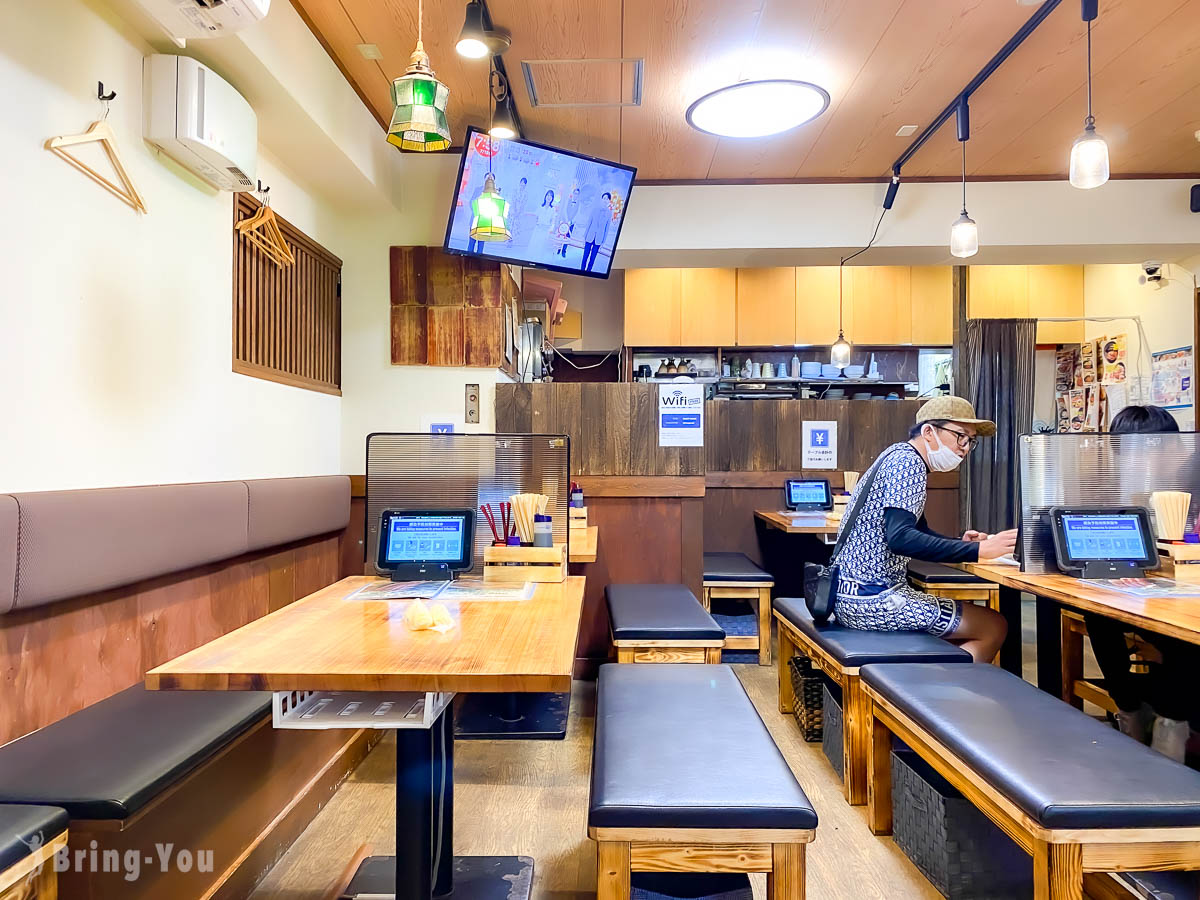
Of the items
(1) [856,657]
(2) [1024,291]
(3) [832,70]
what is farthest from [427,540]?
(2) [1024,291]

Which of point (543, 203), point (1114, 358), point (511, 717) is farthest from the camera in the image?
point (1114, 358)

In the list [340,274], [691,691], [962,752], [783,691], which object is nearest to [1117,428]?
[783,691]

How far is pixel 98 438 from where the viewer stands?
1.90 meters

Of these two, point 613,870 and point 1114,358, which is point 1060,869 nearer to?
point 613,870

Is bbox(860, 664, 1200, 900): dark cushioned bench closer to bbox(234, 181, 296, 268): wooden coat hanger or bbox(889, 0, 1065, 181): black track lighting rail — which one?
bbox(889, 0, 1065, 181): black track lighting rail

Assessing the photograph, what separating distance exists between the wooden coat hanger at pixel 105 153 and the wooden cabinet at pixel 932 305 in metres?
6.32

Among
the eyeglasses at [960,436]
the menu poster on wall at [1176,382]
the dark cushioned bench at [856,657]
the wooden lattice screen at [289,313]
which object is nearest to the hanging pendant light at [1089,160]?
the eyeglasses at [960,436]

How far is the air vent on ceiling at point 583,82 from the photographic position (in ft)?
9.92

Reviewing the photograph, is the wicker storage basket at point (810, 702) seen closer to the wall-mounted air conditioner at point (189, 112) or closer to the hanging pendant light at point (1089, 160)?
the hanging pendant light at point (1089, 160)

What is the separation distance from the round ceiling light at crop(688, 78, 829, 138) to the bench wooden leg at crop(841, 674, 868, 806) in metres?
2.26

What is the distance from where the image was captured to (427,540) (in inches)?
85.0

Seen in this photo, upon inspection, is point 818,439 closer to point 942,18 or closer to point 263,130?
point 942,18

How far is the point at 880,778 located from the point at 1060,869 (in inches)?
36.4

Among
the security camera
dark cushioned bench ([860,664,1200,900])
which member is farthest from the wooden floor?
the security camera
